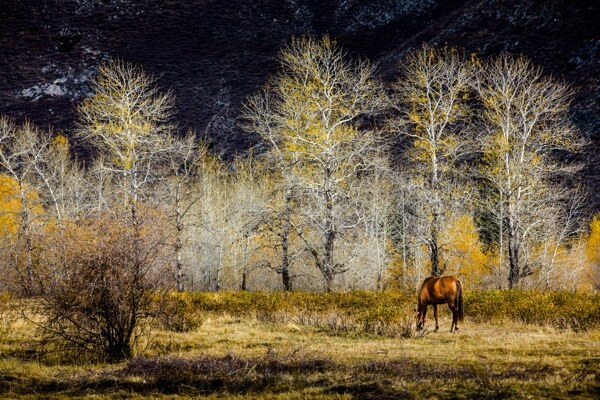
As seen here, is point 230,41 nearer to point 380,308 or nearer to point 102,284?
point 380,308

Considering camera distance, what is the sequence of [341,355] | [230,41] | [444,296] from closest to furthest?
[341,355], [444,296], [230,41]

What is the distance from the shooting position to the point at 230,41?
94312mm

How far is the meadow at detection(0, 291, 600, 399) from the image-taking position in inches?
355

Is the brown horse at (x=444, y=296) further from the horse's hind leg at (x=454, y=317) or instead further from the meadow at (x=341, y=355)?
the meadow at (x=341, y=355)

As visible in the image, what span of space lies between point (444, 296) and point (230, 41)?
85568 millimetres

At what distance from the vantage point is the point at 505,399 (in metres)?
7.85

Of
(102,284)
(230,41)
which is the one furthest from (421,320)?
(230,41)

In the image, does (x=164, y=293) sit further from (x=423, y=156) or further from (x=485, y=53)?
(x=485, y=53)

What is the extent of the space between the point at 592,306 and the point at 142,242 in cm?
1349

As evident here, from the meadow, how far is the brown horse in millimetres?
460

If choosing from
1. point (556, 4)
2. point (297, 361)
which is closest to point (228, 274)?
point (297, 361)

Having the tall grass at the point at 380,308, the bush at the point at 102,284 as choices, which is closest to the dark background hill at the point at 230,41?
the tall grass at the point at 380,308

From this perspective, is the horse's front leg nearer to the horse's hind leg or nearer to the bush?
the horse's hind leg

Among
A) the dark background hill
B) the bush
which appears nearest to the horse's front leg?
the bush
